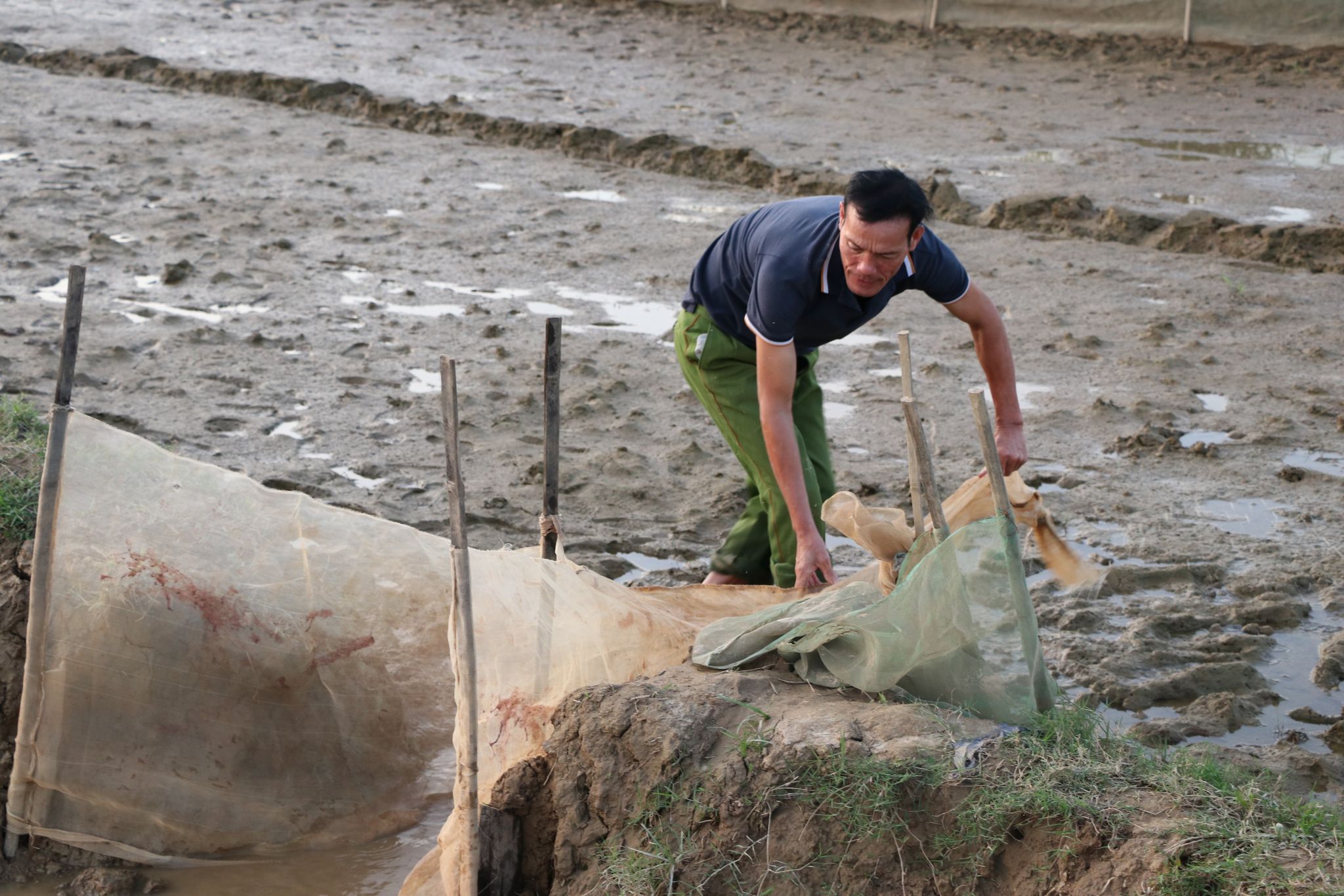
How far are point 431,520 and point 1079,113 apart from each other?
291 inches

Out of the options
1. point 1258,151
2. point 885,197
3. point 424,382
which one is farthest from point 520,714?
point 1258,151

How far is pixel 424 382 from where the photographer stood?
19.4 feet

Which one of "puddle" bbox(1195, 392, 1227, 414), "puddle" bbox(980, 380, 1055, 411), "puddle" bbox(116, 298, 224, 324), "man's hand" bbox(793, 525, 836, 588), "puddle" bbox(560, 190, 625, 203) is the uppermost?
"man's hand" bbox(793, 525, 836, 588)

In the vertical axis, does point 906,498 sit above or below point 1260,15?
below

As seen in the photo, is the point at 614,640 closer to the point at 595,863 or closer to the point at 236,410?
the point at 595,863

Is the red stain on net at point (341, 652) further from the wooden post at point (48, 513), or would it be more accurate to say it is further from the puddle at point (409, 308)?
the puddle at point (409, 308)

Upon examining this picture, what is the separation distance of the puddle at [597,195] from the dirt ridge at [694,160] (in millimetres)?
627

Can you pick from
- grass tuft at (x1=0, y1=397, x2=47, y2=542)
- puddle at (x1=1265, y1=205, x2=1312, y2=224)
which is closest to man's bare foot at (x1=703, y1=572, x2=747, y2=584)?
grass tuft at (x1=0, y1=397, x2=47, y2=542)

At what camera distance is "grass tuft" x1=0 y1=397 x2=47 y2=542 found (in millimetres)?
3721

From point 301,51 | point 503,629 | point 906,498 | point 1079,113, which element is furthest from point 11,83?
point 503,629

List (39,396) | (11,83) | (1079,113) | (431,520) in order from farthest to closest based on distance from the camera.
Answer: (11,83), (1079,113), (39,396), (431,520)

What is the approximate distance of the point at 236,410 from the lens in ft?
18.2

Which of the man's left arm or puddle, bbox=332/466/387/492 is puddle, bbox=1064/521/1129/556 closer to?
the man's left arm

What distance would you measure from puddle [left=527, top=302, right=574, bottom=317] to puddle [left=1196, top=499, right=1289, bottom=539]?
123 inches
